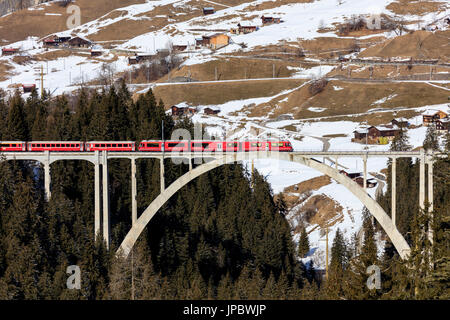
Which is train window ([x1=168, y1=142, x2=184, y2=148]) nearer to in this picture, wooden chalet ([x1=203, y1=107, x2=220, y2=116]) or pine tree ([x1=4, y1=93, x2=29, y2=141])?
pine tree ([x1=4, y1=93, x2=29, y2=141])

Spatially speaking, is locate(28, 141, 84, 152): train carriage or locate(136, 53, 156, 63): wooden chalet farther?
locate(136, 53, 156, 63): wooden chalet

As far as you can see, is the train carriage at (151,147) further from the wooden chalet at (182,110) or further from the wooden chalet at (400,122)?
the wooden chalet at (182,110)

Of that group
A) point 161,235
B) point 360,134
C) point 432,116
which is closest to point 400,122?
point 432,116

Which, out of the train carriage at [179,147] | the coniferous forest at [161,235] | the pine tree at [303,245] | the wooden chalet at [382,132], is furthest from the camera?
the wooden chalet at [382,132]

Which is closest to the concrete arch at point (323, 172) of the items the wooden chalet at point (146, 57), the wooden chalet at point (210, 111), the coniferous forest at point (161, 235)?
the coniferous forest at point (161, 235)

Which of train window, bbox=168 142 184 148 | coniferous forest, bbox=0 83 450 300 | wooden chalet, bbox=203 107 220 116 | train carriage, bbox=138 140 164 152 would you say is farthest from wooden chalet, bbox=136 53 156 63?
train window, bbox=168 142 184 148

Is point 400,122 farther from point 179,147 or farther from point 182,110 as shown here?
point 179,147
